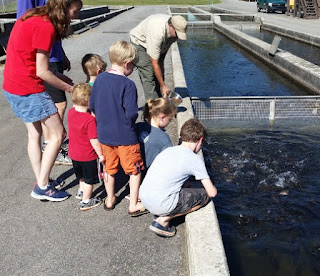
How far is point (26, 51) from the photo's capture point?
3387 millimetres

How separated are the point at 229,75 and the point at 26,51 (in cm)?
915

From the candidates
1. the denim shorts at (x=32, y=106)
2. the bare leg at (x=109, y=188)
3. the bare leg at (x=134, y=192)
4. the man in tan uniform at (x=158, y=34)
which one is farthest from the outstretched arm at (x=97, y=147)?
the man in tan uniform at (x=158, y=34)

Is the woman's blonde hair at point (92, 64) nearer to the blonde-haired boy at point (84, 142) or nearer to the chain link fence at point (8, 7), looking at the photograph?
the blonde-haired boy at point (84, 142)

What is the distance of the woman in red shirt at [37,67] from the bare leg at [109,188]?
0.58 meters

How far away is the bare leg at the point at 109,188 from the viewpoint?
380 centimetres

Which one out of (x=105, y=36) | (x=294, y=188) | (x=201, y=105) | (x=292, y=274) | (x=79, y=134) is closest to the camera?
(x=292, y=274)

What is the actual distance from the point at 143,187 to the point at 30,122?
1246 mm

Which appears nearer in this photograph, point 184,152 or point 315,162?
point 184,152

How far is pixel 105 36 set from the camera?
1905 cm

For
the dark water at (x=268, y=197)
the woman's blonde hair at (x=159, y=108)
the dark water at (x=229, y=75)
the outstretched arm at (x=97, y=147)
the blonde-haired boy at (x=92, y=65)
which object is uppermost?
the blonde-haired boy at (x=92, y=65)

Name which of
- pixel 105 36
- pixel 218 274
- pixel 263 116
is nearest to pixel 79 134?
pixel 218 274

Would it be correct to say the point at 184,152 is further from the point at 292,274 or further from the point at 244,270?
the point at 292,274

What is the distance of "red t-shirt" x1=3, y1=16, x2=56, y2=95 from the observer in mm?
3293

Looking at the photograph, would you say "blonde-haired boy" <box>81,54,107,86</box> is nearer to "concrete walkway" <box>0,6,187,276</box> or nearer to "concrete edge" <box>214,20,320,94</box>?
"concrete walkway" <box>0,6,187,276</box>
